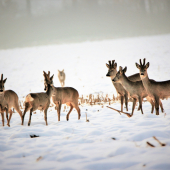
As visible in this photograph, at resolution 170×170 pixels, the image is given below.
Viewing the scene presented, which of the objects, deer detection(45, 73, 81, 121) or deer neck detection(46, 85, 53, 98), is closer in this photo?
deer neck detection(46, 85, 53, 98)

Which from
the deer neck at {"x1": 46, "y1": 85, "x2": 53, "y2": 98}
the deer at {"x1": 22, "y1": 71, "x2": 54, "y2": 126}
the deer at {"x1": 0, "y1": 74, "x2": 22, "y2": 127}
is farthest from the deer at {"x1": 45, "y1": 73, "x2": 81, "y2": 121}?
the deer at {"x1": 0, "y1": 74, "x2": 22, "y2": 127}

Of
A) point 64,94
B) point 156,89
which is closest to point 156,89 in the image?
point 156,89

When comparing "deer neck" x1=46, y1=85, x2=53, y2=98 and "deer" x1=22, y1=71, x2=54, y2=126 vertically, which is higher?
"deer neck" x1=46, y1=85, x2=53, y2=98

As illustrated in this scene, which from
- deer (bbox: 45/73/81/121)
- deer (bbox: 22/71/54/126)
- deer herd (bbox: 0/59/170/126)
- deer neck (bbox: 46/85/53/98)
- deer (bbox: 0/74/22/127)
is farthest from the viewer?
deer (bbox: 45/73/81/121)

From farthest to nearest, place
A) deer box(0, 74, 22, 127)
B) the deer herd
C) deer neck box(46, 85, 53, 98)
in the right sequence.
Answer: deer neck box(46, 85, 53, 98), deer box(0, 74, 22, 127), the deer herd

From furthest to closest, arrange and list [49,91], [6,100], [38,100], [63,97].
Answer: [63,97], [49,91], [6,100], [38,100]

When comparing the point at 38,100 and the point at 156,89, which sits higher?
the point at 156,89

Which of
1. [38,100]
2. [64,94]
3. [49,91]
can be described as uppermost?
[49,91]

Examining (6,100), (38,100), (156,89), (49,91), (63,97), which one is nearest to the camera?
(38,100)

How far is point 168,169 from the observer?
280 centimetres

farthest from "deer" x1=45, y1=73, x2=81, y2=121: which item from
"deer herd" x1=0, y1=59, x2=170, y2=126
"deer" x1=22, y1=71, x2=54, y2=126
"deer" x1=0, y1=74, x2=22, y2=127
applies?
"deer" x1=0, y1=74, x2=22, y2=127

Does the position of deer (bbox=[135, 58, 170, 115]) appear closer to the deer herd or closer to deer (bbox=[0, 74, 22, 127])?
the deer herd

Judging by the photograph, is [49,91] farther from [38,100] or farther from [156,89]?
[156,89]

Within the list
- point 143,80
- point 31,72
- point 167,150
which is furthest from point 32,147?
point 31,72
